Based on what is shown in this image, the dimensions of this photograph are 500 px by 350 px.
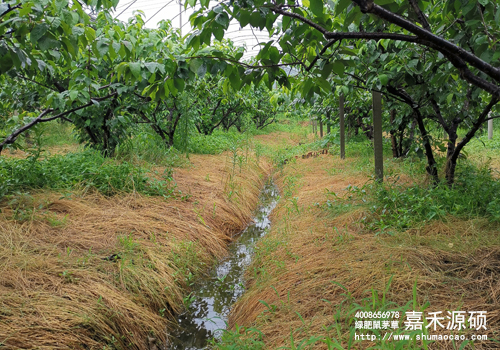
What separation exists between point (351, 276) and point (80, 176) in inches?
138

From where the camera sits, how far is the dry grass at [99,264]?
7.02 ft

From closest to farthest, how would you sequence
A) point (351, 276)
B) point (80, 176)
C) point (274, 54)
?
point (274, 54)
point (351, 276)
point (80, 176)

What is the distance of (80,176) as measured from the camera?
4.18m

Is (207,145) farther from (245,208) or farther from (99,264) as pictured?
(99,264)

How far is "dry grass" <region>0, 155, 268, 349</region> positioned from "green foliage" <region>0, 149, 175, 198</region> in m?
0.20

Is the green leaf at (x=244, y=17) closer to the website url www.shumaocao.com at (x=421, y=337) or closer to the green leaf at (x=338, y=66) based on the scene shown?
the green leaf at (x=338, y=66)

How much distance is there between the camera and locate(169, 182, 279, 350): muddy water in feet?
8.50

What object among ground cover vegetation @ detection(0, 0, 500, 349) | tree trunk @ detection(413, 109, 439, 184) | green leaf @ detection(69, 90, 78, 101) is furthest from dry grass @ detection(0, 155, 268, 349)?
tree trunk @ detection(413, 109, 439, 184)

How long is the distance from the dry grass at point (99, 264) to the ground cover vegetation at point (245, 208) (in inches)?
0.6

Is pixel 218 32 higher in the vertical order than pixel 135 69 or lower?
higher

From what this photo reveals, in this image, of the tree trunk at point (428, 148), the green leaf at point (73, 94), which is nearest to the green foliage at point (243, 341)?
the green leaf at point (73, 94)

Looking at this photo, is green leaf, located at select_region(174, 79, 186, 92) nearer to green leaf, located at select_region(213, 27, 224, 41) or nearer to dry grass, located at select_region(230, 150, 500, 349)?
green leaf, located at select_region(213, 27, 224, 41)

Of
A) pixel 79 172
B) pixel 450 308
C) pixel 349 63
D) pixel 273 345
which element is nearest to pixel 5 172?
pixel 79 172

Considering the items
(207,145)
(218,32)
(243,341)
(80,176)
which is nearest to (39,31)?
(218,32)
